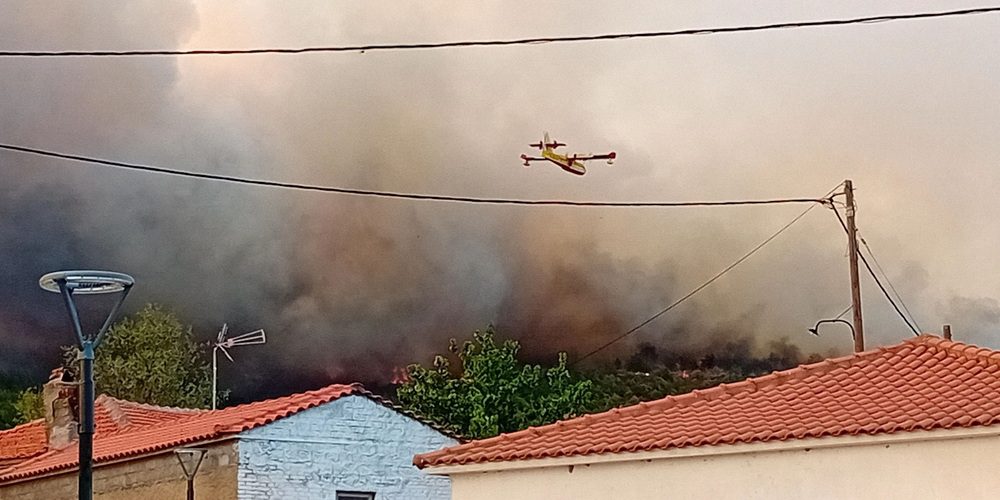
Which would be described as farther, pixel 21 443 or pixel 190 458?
pixel 21 443

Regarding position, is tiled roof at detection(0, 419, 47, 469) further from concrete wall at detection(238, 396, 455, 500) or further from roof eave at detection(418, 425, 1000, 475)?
roof eave at detection(418, 425, 1000, 475)

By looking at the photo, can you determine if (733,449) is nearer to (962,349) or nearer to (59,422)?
(962,349)

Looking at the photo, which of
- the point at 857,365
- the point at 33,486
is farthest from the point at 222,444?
the point at 857,365

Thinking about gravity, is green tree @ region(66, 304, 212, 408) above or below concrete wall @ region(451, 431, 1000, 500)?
above

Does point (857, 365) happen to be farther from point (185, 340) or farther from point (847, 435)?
point (185, 340)

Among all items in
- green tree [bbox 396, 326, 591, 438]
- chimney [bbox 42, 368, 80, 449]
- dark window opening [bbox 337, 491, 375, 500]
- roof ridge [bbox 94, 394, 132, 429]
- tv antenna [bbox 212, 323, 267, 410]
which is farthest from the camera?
tv antenna [bbox 212, 323, 267, 410]

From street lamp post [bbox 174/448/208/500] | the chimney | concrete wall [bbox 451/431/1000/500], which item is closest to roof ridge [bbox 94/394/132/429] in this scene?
the chimney

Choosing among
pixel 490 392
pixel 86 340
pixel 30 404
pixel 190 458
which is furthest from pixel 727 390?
pixel 30 404
